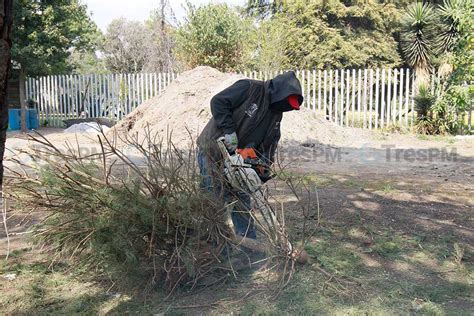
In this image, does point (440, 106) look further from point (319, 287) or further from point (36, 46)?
point (36, 46)

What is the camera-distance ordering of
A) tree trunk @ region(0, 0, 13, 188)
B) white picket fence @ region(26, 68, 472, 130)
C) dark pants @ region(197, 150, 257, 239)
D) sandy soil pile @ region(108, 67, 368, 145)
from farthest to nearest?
white picket fence @ region(26, 68, 472, 130) → sandy soil pile @ region(108, 67, 368, 145) → dark pants @ region(197, 150, 257, 239) → tree trunk @ region(0, 0, 13, 188)

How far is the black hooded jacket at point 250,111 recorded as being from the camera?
144 inches

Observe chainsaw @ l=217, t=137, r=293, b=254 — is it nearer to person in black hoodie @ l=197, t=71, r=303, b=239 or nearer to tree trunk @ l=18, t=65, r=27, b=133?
person in black hoodie @ l=197, t=71, r=303, b=239

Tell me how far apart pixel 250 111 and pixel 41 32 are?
1614 centimetres

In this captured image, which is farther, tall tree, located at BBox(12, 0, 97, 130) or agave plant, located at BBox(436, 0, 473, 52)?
tall tree, located at BBox(12, 0, 97, 130)

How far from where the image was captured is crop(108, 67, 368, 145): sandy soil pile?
11.7m

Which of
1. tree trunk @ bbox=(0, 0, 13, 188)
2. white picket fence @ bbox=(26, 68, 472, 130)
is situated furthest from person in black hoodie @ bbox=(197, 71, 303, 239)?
white picket fence @ bbox=(26, 68, 472, 130)

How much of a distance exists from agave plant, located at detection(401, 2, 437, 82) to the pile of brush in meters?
14.6

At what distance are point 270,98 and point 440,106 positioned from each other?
482 inches

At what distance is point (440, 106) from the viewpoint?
14.4 metres

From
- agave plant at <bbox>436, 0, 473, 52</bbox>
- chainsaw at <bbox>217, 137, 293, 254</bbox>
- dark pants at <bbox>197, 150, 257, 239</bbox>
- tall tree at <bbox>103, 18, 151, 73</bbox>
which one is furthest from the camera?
tall tree at <bbox>103, 18, 151, 73</bbox>

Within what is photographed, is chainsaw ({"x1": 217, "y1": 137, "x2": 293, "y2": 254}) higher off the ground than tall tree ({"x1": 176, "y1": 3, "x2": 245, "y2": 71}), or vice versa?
tall tree ({"x1": 176, "y1": 3, "x2": 245, "y2": 71})

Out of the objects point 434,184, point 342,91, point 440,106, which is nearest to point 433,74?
point 440,106

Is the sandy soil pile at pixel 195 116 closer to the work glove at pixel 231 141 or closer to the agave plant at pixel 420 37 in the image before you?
the agave plant at pixel 420 37
